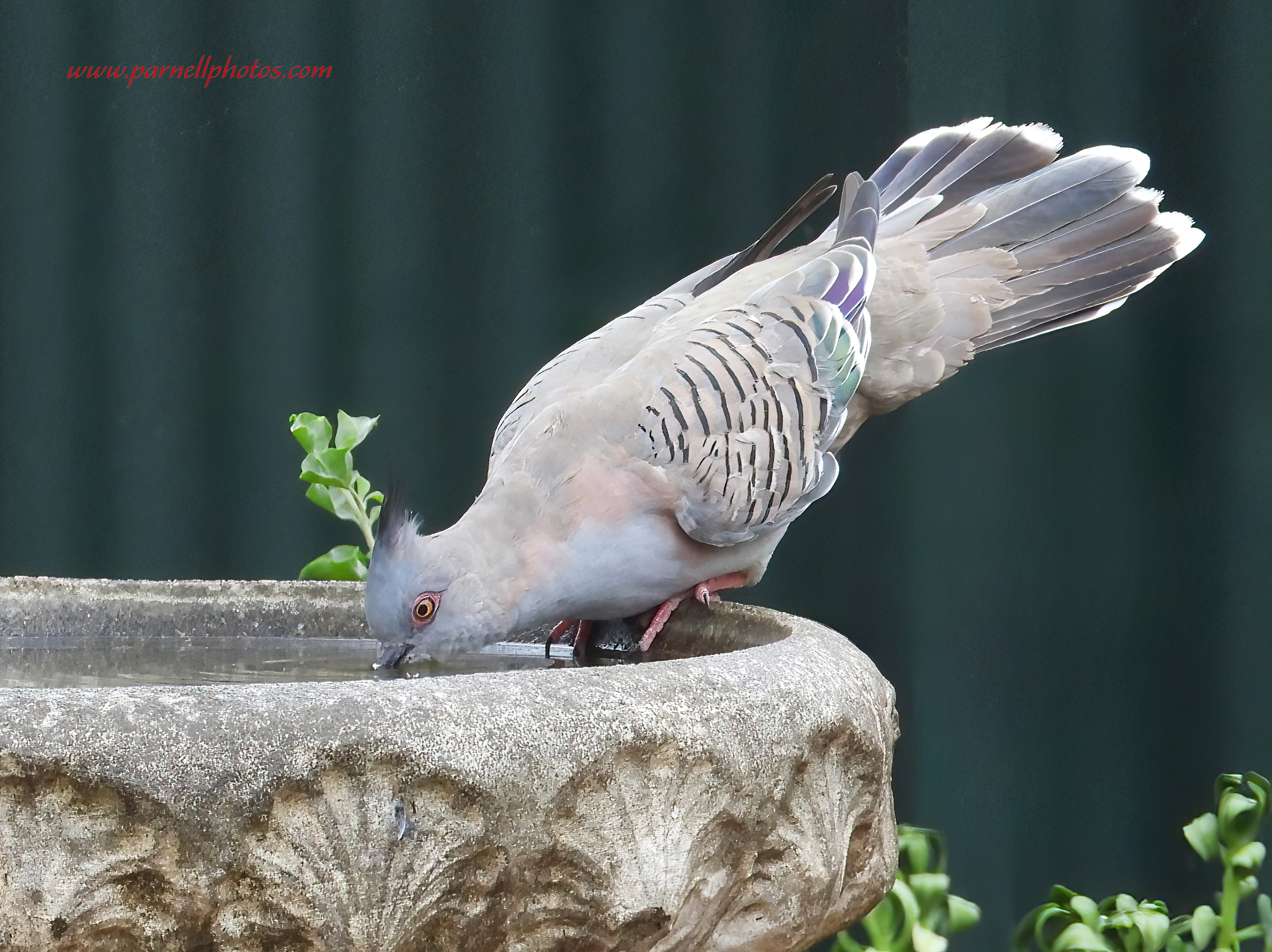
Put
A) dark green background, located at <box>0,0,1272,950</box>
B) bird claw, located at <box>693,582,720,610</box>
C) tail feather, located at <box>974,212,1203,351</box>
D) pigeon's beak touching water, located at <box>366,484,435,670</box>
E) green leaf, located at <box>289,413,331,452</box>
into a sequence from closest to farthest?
pigeon's beak touching water, located at <box>366,484,435,670</box>
bird claw, located at <box>693,582,720,610</box>
green leaf, located at <box>289,413,331,452</box>
tail feather, located at <box>974,212,1203,351</box>
dark green background, located at <box>0,0,1272,950</box>

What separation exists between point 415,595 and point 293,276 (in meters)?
1.29

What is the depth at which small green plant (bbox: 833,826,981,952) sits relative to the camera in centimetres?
192

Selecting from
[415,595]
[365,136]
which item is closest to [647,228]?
[365,136]

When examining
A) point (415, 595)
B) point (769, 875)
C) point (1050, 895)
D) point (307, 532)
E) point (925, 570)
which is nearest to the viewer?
point (769, 875)

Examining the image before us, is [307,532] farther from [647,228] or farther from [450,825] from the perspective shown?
[450,825]

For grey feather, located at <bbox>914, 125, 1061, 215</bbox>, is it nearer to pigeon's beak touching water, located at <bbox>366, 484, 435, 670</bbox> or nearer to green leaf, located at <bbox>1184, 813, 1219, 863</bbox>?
green leaf, located at <bbox>1184, 813, 1219, 863</bbox>

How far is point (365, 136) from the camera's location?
101 inches

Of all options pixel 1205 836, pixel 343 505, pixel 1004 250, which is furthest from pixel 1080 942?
pixel 343 505

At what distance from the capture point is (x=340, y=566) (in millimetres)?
2145

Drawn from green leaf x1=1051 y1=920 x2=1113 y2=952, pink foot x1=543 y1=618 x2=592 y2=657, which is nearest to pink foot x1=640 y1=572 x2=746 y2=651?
pink foot x1=543 y1=618 x2=592 y2=657

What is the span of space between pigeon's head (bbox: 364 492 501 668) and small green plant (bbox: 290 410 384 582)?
40 centimetres

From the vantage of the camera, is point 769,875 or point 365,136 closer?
point 769,875

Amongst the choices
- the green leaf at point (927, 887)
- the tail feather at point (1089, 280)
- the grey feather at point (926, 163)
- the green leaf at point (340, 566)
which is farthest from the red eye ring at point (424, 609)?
the grey feather at point (926, 163)

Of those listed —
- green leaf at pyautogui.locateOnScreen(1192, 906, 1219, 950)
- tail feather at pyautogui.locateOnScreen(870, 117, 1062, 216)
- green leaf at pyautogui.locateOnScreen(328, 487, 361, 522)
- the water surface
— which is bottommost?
green leaf at pyautogui.locateOnScreen(1192, 906, 1219, 950)
